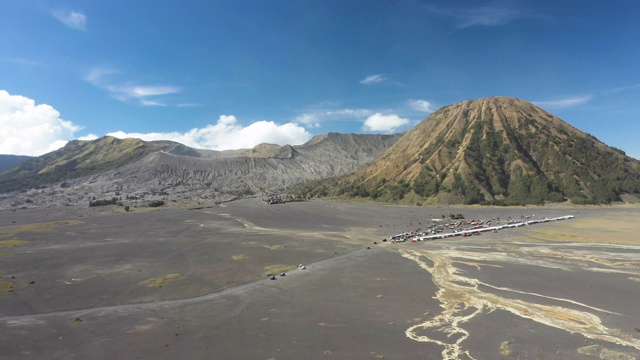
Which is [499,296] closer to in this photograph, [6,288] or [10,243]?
[6,288]

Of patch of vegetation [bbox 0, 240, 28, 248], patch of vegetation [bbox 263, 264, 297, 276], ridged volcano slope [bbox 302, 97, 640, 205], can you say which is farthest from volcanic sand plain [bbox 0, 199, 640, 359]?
ridged volcano slope [bbox 302, 97, 640, 205]

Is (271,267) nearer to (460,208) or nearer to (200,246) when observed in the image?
(200,246)

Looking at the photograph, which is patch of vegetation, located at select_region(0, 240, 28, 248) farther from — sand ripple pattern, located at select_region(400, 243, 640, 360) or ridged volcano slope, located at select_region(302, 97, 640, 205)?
ridged volcano slope, located at select_region(302, 97, 640, 205)

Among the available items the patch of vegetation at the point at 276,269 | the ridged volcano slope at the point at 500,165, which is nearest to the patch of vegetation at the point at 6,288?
the patch of vegetation at the point at 276,269

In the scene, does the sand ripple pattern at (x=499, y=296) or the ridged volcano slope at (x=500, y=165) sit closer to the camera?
the sand ripple pattern at (x=499, y=296)

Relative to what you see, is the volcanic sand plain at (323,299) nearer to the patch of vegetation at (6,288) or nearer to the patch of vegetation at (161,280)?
the patch of vegetation at (6,288)

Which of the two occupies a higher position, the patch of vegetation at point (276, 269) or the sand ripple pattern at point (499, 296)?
the sand ripple pattern at point (499, 296)

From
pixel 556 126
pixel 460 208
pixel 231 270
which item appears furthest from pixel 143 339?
pixel 556 126

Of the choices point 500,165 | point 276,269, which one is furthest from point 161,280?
point 500,165

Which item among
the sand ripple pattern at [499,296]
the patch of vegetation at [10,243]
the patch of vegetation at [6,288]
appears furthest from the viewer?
the patch of vegetation at [10,243]
